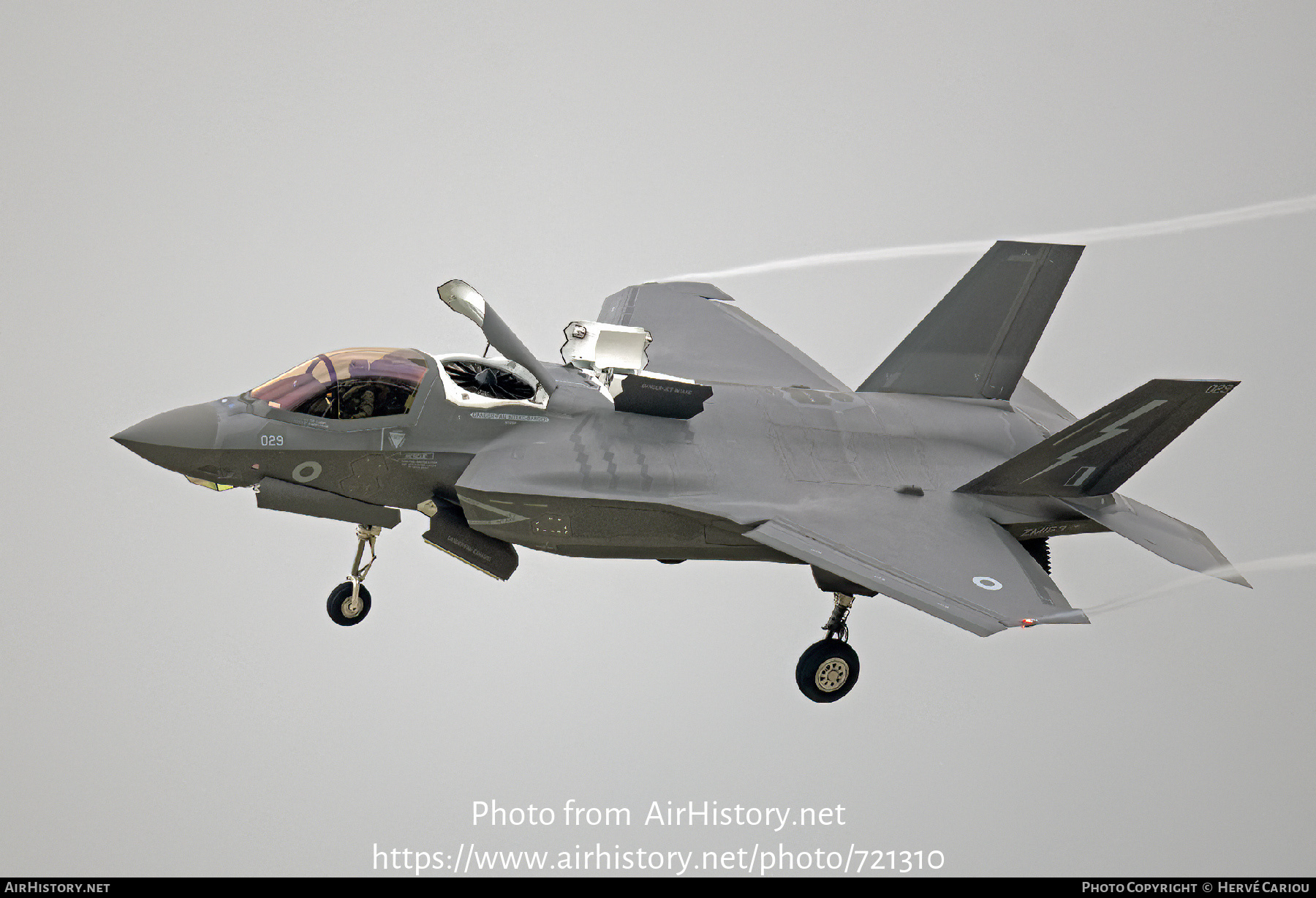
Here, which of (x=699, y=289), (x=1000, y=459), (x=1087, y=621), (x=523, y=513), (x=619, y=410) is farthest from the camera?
(x=699, y=289)

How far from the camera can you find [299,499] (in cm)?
1277

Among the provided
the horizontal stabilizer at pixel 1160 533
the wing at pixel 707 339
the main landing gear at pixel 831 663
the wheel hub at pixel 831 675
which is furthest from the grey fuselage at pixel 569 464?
the wing at pixel 707 339

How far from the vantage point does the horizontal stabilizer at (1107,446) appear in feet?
42.3

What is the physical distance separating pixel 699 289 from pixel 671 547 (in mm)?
5180

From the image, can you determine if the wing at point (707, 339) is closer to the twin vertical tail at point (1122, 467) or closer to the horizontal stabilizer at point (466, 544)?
the twin vertical tail at point (1122, 467)

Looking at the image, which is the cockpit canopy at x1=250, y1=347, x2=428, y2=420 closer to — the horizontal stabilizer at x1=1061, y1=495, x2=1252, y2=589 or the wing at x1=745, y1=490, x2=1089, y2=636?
the wing at x1=745, y1=490, x2=1089, y2=636

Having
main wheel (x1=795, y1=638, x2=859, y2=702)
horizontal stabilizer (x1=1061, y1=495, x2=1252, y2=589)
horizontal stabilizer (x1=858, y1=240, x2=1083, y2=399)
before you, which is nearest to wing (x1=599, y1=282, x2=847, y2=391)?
horizontal stabilizer (x1=858, y1=240, x2=1083, y2=399)

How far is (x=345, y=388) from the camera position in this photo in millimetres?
12875

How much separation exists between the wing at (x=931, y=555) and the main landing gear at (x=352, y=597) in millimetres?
3948

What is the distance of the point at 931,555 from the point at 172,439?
6882mm

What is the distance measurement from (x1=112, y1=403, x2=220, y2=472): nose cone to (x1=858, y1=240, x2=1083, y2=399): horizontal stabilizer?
7.07 m

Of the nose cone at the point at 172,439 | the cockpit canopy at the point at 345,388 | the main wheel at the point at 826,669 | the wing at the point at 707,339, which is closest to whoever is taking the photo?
the nose cone at the point at 172,439

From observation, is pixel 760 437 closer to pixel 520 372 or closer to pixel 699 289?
→ pixel 520 372

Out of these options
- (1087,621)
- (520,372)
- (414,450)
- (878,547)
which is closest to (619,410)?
(520,372)
